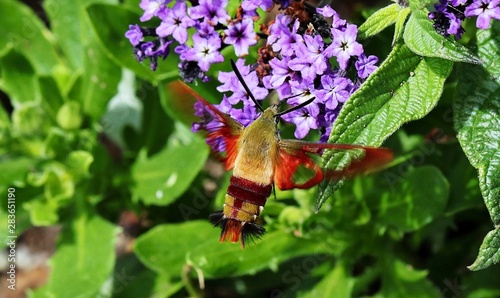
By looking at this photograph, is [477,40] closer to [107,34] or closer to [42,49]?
[107,34]

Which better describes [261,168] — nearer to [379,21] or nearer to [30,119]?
[379,21]

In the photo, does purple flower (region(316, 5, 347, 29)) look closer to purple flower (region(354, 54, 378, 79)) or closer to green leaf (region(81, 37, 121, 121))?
purple flower (region(354, 54, 378, 79))

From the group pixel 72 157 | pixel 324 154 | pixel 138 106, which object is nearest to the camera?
pixel 324 154

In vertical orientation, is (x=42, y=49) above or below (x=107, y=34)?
below

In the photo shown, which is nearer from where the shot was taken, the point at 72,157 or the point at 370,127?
the point at 370,127

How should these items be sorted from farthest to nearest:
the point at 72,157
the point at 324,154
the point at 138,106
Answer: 1. the point at 138,106
2. the point at 72,157
3. the point at 324,154

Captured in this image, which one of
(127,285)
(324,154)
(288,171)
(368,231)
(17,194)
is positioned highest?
(324,154)

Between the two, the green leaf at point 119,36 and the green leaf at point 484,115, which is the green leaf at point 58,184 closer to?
the green leaf at point 119,36

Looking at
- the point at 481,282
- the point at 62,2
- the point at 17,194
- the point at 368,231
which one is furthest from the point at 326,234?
the point at 62,2
